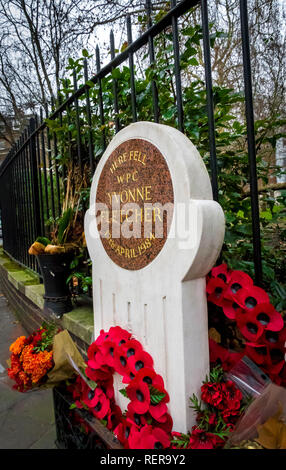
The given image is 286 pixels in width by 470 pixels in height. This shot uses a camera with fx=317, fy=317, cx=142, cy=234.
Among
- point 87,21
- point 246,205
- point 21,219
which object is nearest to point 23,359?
point 246,205

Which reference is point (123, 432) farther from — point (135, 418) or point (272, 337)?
point (272, 337)

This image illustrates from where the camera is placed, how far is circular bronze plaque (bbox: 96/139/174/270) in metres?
1.28

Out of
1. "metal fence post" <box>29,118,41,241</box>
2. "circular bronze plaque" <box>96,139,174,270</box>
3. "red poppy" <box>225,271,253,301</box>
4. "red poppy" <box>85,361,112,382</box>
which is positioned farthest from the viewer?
"metal fence post" <box>29,118,41,241</box>

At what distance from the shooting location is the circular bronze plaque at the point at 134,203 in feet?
4.19

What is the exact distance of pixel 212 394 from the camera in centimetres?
115

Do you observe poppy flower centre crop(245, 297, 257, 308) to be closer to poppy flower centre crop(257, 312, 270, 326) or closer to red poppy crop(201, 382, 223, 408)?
poppy flower centre crop(257, 312, 270, 326)

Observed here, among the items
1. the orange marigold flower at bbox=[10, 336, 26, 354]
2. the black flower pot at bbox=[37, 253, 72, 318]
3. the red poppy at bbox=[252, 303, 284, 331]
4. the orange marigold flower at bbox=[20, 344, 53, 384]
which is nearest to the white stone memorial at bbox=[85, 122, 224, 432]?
the red poppy at bbox=[252, 303, 284, 331]

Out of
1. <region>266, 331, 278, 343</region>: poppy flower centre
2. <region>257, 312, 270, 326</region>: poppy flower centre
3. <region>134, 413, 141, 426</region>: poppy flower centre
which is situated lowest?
<region>134, 413, 141, 426</region>: poppy flower centre

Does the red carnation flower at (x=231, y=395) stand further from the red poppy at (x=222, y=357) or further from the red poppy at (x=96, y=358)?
the red poppy at (x=96, y=358)

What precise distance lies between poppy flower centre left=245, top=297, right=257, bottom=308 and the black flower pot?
1554mm

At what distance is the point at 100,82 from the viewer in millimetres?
2111

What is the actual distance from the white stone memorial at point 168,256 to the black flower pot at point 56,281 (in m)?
0.97

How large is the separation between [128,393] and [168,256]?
0.58 metres

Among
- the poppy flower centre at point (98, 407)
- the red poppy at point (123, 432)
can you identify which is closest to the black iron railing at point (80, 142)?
the red poppy at point (123, 432)
